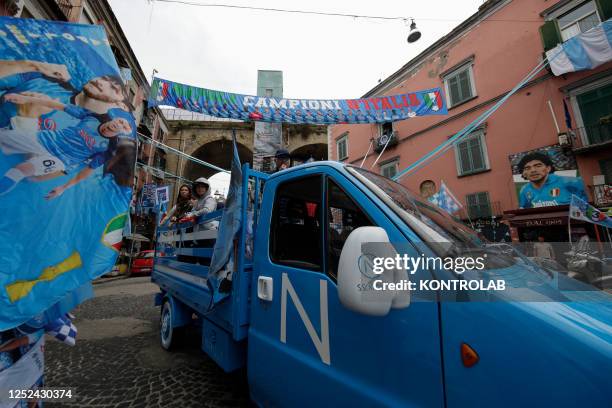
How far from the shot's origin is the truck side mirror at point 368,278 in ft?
3.53

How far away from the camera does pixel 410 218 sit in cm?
146

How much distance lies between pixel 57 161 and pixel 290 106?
521 cm

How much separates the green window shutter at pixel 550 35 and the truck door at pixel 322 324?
13697mm

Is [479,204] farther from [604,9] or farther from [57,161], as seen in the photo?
[57,161]

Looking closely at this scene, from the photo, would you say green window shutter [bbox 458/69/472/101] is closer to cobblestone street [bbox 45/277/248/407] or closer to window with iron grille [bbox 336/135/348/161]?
window with iron grille [bbox 336/135/348/161]

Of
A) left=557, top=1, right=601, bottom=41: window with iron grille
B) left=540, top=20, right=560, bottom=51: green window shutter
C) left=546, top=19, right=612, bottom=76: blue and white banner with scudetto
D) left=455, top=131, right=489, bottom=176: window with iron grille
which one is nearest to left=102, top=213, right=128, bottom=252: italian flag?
left=546, top=19, right=612, bottom=76: blue and white banner with scudetto

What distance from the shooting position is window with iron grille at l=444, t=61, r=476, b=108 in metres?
12.7

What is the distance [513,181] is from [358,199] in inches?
479

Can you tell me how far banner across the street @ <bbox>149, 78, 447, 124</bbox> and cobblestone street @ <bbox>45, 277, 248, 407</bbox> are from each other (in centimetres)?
454

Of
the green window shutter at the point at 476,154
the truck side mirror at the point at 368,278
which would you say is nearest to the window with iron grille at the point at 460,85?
the green window shutter at the point at 476,154

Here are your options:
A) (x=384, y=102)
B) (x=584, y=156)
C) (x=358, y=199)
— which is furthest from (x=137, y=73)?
(x=584, y=156)

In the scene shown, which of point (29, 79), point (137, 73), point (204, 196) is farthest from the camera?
point (137, 73)

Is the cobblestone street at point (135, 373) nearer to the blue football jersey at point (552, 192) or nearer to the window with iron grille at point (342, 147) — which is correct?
the blue football jersey at point (552, 192)

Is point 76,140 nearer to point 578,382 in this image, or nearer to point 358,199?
point 358,199
